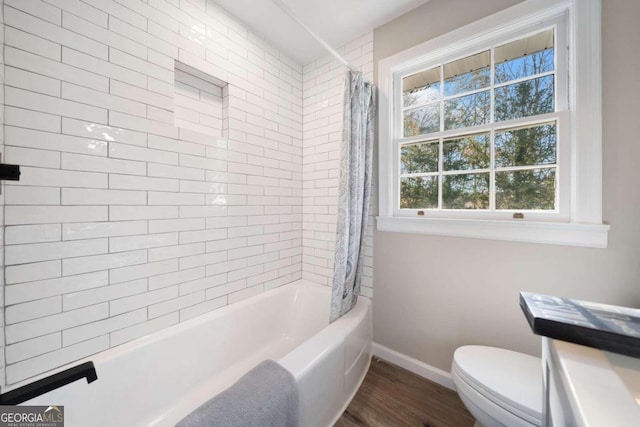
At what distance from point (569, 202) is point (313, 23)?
6.82ft

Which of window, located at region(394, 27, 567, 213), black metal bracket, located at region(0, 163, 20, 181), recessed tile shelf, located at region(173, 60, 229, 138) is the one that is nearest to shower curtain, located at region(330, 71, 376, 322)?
window, located at region(394, 27, 567, 213)

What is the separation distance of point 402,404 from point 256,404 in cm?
104

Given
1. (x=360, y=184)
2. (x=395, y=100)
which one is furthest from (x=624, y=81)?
(x=360, y=184)

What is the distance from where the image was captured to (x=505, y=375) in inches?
41.2

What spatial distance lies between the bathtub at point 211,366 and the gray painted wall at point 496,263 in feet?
1.24

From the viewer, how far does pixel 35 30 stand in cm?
99

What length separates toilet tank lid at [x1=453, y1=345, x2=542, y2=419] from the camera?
93cm

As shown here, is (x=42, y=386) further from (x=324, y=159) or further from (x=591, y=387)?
(x=324, y=159)

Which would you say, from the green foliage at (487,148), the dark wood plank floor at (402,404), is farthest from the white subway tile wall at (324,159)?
the dark wood plank floor at (402,404)

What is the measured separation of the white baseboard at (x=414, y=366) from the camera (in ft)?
5.07

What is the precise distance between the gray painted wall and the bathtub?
1.24 ft

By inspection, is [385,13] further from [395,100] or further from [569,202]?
[569,202]

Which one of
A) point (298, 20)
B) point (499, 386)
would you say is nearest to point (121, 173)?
point (298, 20)

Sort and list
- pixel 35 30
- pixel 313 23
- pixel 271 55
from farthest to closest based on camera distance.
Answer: pixel 271 55 < pixel 313 23 < pixel 35 30
